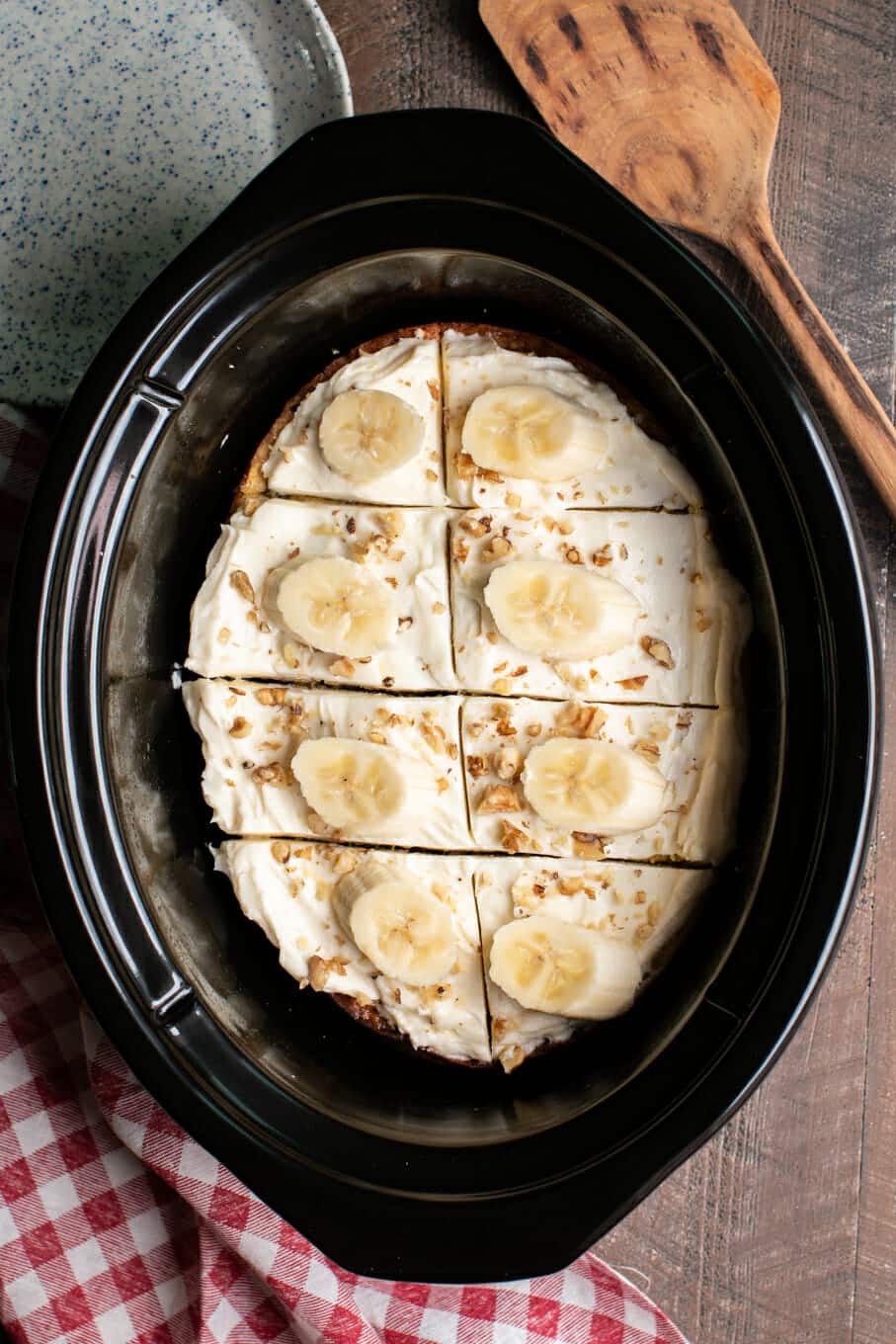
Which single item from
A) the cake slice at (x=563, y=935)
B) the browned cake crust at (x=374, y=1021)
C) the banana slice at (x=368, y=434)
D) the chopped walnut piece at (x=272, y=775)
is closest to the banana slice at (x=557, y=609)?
the banana slice at (x=368, y=434)

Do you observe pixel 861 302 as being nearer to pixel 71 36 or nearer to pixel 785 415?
pixel 785 415

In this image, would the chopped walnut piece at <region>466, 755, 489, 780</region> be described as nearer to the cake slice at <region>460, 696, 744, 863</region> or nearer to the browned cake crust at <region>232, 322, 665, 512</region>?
the cake slice at <region>460, 696, 744, 863</region>

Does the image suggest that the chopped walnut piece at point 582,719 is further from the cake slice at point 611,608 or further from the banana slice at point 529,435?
the banana slice at point 529,435

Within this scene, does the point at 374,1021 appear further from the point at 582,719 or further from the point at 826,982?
the point at 826,982

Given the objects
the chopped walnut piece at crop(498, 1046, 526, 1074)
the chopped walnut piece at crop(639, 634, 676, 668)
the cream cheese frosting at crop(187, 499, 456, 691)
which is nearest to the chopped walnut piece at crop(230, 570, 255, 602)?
the cream cheese frosting at crop(187, 499, 456, 691)

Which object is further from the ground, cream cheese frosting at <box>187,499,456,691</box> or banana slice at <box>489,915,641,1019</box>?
cream cheese frosting at <box>187,499,456,691</box>
